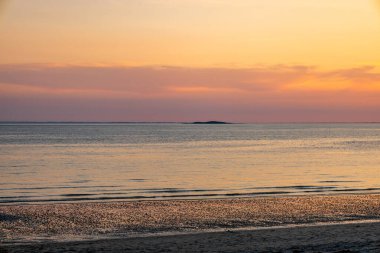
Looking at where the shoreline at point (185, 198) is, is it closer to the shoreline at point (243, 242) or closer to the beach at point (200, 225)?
the beach at point (200, 225)

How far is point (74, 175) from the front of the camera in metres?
44.4

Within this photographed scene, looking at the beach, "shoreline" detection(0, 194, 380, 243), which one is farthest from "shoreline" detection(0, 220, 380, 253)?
"shoreline" detection(0, 194, 380, 243)

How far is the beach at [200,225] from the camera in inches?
657

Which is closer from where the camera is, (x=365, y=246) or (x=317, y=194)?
(x=365, y=246)

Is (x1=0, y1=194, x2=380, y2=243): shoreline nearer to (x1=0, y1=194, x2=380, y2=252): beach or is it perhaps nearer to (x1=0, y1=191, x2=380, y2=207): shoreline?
(x1=0, y1=194, x2=380, y2=252): beach

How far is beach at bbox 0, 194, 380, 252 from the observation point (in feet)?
54.7

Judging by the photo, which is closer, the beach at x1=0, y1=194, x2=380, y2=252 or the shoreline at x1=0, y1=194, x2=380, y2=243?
the beach at x1=0, y1=194, x2=380, y2=252

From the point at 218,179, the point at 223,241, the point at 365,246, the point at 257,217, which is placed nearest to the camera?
the point at 365,246

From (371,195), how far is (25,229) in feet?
62.9

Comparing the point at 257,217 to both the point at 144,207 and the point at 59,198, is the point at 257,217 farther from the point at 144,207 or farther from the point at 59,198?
the point at 59,198

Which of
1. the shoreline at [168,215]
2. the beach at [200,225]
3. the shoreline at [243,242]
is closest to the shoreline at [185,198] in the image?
the shoreline at [168,215]

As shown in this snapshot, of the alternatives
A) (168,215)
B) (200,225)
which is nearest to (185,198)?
(168,215)

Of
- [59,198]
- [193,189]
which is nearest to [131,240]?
[59,198]

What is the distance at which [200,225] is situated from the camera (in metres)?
21.5
